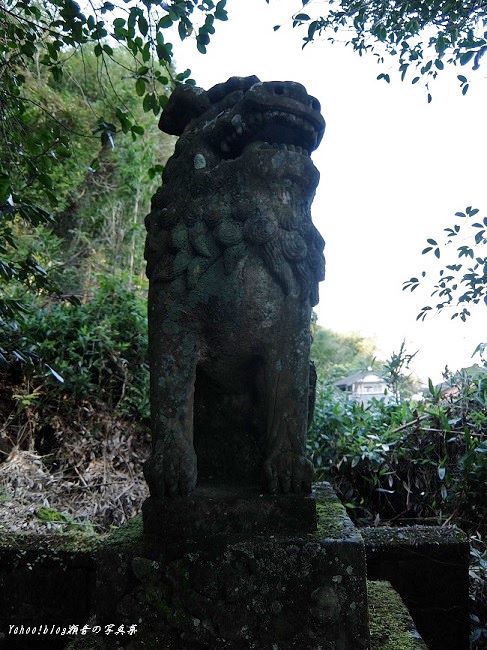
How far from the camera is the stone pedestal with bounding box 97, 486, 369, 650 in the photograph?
113 cm

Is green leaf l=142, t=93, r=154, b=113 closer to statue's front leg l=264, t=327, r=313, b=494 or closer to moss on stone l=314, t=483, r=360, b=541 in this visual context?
statue's front leg l=264, t=327, r=313, b=494

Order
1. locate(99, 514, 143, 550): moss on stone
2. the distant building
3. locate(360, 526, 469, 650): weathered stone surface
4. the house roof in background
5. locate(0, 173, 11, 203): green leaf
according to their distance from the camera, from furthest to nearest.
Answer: the house roof in background < the distant building < locate(360, 526, 469, 650): weathered stone surface < locate(0, 173, 11, 203): green leaf < locate(99, 514, 143, 550): moss on stone

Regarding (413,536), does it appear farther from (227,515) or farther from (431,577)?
(227,515)

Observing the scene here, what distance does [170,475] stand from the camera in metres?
1.24

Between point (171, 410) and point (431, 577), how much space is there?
4.57ft

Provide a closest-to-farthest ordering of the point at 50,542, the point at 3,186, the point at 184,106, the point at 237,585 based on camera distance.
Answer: the point at 237,585 < the point at 184,106 < the point at 3,186 < the point at 50,542

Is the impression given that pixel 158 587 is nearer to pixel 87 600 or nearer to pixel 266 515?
pixel 266 515

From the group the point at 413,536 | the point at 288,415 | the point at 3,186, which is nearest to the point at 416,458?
the point at 413,536

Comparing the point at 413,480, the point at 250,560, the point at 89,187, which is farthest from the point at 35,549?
the point at 89,187

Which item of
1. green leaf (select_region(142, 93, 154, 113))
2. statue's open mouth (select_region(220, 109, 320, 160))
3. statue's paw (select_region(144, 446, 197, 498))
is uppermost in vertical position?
green leaf (select_region(142, 93, 154, 113))

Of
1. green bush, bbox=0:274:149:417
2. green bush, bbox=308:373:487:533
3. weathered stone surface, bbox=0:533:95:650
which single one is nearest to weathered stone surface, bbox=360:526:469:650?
green bush, bbox=308:373:487:533

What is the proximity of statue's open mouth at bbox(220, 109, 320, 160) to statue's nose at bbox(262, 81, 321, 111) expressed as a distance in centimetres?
5

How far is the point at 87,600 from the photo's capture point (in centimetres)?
179

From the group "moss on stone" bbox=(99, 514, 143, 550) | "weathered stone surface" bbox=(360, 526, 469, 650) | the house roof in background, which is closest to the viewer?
"moss on stone" bbox=(99, 514, 143, 550)
